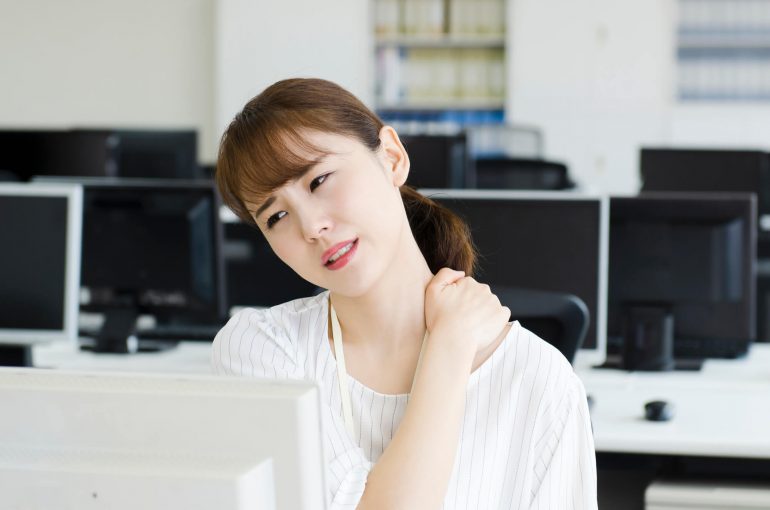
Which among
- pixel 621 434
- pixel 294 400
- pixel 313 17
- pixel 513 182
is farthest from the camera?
pixel 313 17

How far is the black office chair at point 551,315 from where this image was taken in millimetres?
2197

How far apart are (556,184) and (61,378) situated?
14.6 ft

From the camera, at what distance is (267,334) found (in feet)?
4.27

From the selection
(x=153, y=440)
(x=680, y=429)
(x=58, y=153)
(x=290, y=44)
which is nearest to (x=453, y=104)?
(x=290, y=44)

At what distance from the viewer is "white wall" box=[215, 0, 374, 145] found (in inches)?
274

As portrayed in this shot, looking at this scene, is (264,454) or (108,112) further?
(108,112)

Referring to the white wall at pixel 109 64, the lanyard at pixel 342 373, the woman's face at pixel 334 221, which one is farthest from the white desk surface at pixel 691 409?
the white wall at pixel 109 64

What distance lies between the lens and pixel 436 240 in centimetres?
146

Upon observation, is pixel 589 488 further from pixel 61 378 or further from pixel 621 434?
pixel 621 434

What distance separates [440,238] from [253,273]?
213cm

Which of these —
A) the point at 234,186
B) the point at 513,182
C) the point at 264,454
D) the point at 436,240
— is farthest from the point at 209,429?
the point at 513,182

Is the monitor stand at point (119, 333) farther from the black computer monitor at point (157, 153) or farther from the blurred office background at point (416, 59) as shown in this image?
the blurred office background at point (416, 59)

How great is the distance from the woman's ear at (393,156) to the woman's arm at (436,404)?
135mm

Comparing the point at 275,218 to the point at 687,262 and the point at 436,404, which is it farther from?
the point at 687,262
